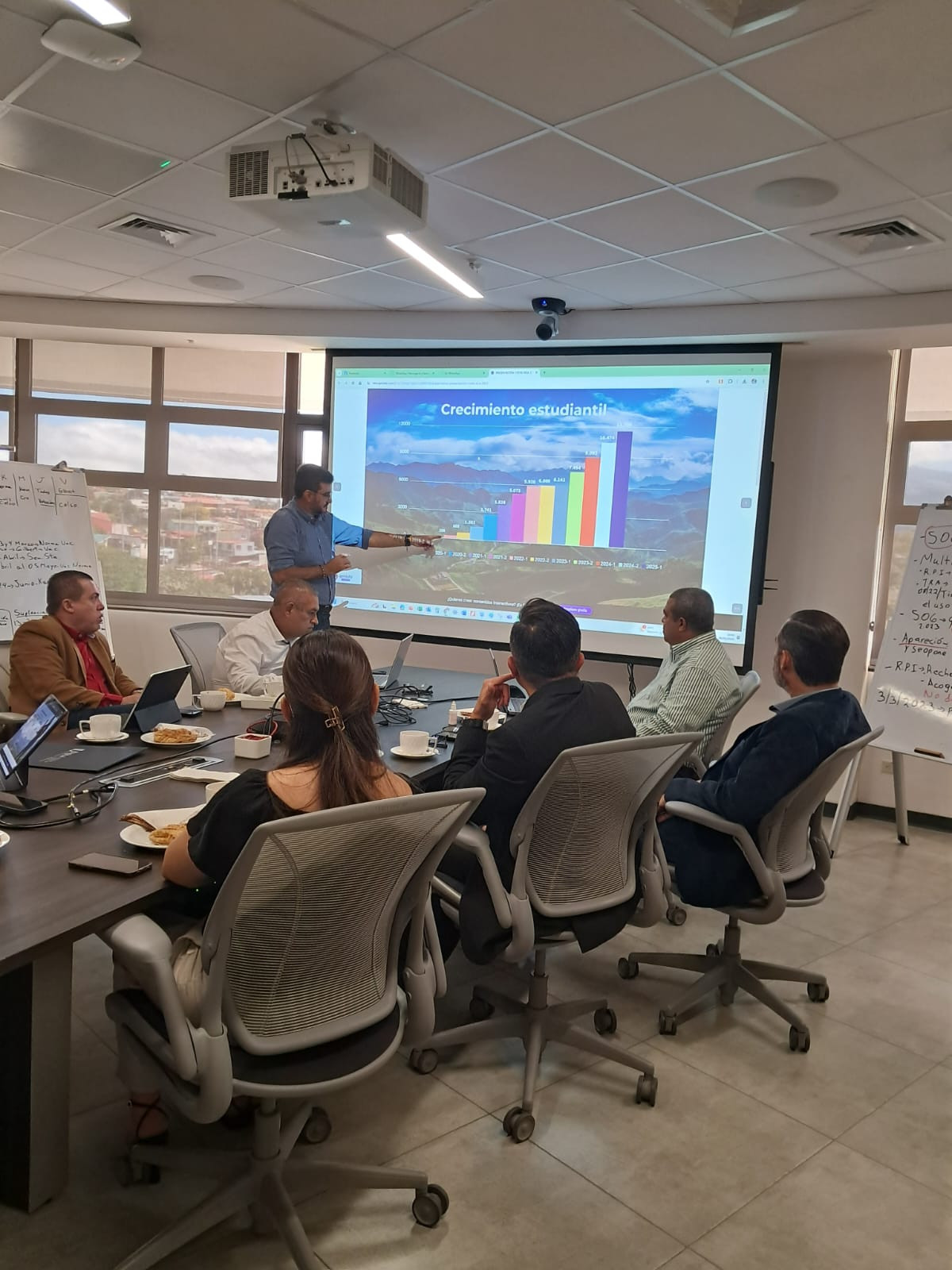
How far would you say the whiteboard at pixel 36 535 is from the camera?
5.36m

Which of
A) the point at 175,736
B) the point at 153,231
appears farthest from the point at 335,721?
the point at 153,231

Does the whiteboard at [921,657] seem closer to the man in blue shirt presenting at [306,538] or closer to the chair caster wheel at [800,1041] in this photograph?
the chair caster wheel at [800,1041]

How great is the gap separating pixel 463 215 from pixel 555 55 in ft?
4.33

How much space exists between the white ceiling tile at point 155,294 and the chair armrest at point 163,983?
4.57m

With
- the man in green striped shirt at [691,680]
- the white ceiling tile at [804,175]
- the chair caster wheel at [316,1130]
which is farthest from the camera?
the man in green striped shirt at [691,680]

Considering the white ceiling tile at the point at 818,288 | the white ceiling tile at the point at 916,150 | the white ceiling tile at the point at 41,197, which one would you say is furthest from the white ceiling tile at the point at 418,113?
the white ceiling tile at the point at 818,288

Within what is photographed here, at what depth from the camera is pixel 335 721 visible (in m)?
1.76

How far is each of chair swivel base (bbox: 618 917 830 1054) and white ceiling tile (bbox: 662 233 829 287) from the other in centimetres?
280

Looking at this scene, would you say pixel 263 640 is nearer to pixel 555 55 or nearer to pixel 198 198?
pixel 198 198

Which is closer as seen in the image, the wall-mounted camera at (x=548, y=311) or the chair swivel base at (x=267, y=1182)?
the chair swivel base at (x=267, y=1182)

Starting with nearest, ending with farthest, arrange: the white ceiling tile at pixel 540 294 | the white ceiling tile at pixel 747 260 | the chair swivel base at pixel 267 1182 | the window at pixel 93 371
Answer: the chair swivel base at pixel 267 1182 < the white ceiling tile at pixel 747 260 < the white ceiling tile at pixel 540 294 < the window at pixel 93 371

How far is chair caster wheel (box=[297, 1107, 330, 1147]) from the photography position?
7.07ft

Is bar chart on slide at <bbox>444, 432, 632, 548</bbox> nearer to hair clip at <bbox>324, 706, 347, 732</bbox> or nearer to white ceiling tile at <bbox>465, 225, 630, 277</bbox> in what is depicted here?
white ceiling tile at <bbox>465, 225, 630, 277</bbox>

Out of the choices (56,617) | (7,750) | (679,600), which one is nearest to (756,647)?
(679,600)
